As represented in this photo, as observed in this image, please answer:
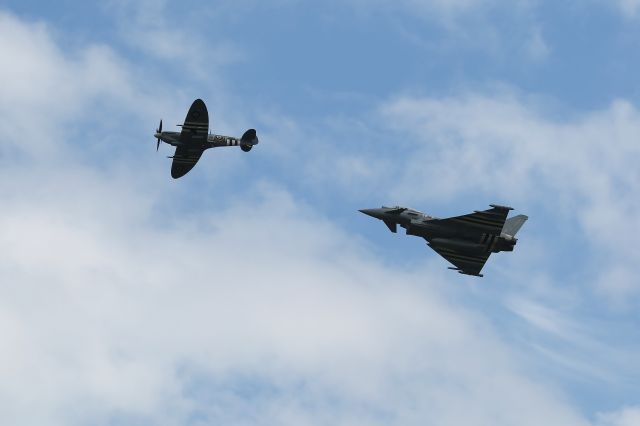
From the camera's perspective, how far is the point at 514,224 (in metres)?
103

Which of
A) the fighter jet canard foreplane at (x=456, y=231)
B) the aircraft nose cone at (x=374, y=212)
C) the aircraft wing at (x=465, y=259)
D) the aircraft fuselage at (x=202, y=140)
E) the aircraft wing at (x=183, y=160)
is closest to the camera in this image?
the fighter jet canard foreplane at (x=456, y=231)

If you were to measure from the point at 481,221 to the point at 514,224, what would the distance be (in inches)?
319

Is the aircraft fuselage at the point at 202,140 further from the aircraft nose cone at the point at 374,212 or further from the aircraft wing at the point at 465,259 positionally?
the aircraft wing at the point at 465,259

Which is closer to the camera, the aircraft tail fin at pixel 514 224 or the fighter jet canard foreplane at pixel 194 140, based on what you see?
the aircraft tail fin at pixel 514 224

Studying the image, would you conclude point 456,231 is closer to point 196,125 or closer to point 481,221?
point 481,221

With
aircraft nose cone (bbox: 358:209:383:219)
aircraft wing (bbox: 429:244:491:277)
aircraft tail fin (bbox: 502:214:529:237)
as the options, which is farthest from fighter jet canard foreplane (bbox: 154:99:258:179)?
aircraft tail fin (bbox: 502:214:529:237)

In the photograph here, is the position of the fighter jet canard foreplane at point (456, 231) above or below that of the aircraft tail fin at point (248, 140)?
below

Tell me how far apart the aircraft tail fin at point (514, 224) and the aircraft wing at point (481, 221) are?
5708 millimetres

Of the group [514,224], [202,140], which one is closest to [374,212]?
[514,224]

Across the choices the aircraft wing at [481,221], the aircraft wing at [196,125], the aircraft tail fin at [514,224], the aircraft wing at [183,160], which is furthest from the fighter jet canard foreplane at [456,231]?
the aircraft wing at [183,160]

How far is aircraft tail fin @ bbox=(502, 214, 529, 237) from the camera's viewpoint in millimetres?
103000

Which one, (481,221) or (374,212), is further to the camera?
(374,212)

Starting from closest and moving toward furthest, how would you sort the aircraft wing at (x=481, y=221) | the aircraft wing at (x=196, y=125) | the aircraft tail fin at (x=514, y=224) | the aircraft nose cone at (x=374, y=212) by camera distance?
the aircraft wing at (x=481, y=221)
the aircraft nose cone at (x=374, y=212)
the aircraft tail fin at (x=514, y=224)
the aircraft wing at (x=196, y=125)

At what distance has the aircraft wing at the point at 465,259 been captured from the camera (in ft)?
328
